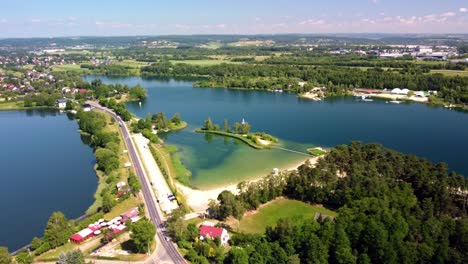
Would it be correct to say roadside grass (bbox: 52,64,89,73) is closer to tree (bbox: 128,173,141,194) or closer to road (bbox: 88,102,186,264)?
road (bbox: 88,102,186,264)

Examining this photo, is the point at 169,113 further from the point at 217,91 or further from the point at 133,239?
the point at 133,239

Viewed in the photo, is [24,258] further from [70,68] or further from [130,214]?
[70,68]

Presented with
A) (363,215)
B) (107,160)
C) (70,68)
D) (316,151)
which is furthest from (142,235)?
(70,68)

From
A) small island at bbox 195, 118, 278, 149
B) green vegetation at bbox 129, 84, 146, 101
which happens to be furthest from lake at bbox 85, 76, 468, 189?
green vegetation at bbox 129, 84, 146, 101

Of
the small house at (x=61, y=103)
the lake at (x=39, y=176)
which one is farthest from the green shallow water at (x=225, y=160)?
the small house at (x=61, y=103)

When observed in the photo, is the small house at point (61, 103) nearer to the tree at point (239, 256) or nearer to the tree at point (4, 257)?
the tree at point (4, 257)

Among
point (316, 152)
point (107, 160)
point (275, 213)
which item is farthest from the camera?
point (316, 152)

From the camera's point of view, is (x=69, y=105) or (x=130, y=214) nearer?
(x=130, y=214)
